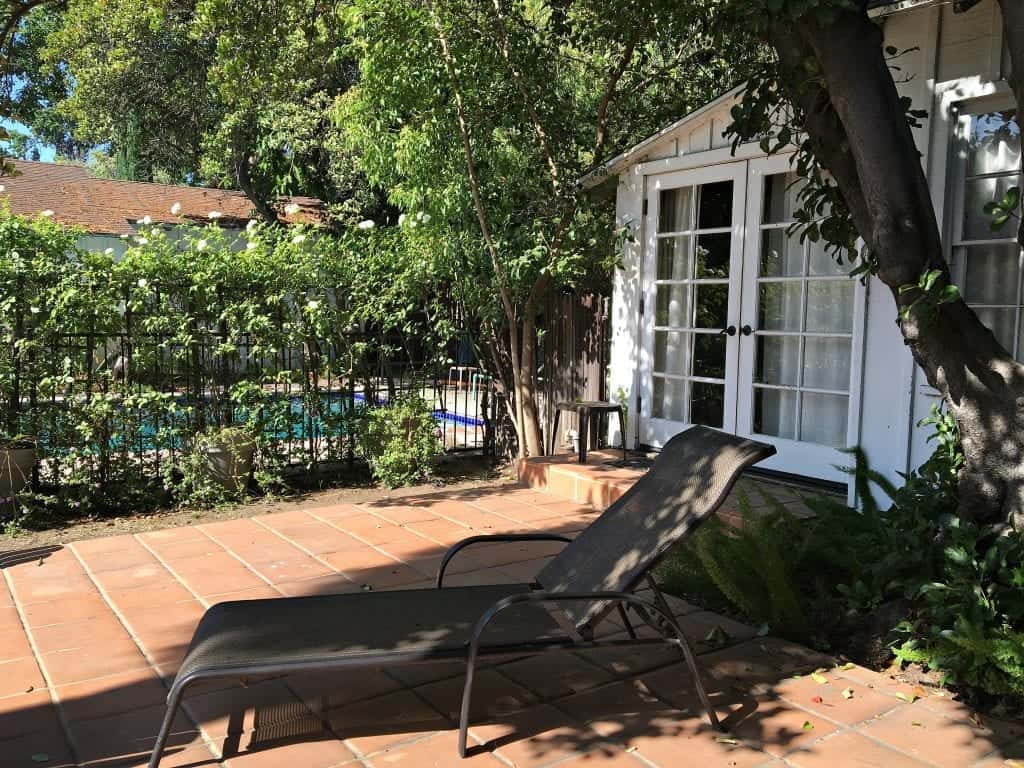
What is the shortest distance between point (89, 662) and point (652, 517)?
7.90 feet

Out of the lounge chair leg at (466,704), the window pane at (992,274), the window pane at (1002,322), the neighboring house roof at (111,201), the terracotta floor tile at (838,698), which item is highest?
the neighboring house roof at (111,201)

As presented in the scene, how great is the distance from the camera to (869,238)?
155 inches

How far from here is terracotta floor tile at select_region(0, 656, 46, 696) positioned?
3.40 m

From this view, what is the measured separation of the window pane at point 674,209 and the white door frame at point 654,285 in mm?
44

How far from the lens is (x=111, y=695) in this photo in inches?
132

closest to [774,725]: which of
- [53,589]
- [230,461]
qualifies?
[53,589]

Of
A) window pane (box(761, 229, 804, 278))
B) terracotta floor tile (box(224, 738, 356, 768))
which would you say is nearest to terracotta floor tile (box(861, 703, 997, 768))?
terracotta floor tile (box(224, 738, 356, 768))

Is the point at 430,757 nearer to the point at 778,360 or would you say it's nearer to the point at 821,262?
the point at 778,360

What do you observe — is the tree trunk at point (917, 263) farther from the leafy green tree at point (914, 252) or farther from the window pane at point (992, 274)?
the window pane at point (992, 274)

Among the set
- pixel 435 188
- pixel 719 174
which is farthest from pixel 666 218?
pixel 435 188

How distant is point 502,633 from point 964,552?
1.87 metres

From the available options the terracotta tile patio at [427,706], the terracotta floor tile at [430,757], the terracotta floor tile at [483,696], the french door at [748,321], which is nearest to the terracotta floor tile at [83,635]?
the terracotta tile patio at [427,706]

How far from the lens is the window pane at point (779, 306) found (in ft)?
21.3

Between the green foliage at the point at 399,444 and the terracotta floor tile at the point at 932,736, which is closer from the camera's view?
the terracotta floor tile at the point at 932,736
